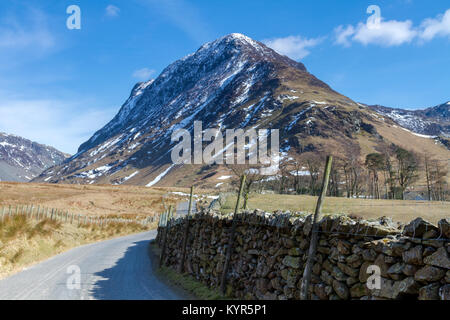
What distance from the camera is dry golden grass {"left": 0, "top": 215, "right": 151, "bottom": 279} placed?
21.7 meters

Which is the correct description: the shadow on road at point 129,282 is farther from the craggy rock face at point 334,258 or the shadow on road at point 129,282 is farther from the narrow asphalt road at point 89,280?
the craggy rock face at point 334,258

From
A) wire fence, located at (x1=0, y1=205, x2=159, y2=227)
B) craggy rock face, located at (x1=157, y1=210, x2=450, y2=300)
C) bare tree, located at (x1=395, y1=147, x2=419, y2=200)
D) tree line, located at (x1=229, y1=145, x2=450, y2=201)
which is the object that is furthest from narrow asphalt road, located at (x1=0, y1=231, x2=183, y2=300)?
bare tree, located at (x1=395, y1=147, x2=419, y2=200)

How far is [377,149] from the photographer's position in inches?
7662

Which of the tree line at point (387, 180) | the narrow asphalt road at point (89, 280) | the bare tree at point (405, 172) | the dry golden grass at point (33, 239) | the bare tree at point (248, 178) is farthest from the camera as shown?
the bare tree at point (405, 172)

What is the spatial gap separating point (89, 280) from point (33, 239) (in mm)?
11773

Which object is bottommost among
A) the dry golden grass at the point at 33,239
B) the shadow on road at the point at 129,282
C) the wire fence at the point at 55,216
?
the shadow on road at the point at 129,282

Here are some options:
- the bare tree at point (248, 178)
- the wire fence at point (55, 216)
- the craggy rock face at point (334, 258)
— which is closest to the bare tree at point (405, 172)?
the bare tree at point (248, 178)

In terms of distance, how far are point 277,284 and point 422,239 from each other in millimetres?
5228

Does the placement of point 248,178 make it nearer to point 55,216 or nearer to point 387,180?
point 387,180

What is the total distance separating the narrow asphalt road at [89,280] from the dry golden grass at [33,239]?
1.18m

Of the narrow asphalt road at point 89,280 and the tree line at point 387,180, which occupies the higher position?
the tree line at point 387,180

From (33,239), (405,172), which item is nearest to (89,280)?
(33,239)

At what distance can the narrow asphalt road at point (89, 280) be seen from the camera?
1432 centimetres
